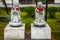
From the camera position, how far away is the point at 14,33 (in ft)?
21.9

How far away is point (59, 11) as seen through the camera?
17.6m

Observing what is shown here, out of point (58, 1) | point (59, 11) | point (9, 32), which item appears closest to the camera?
point (9, 32)

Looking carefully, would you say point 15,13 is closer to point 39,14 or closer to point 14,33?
point 14,33

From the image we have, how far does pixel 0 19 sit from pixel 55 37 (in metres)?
5.06

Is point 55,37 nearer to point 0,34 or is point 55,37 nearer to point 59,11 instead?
point 0,34

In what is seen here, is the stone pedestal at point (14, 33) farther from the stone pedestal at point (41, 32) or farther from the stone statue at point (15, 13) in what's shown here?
the stone pedestal at point (41, 32)

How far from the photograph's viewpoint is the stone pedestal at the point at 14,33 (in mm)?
6633

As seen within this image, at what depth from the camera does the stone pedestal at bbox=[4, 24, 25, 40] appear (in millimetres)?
6633

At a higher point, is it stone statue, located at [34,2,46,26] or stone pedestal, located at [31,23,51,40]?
stone statue, located at [34,2,46,26]

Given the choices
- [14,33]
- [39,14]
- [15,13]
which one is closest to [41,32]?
[39,14]

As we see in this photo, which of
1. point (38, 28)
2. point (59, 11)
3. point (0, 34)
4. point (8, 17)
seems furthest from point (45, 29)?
point (59, 11)

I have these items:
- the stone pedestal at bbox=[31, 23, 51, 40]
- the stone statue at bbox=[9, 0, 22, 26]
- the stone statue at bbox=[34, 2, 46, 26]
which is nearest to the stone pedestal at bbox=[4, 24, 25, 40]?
the stone statue at bbox=[9, 0, 22, 26]

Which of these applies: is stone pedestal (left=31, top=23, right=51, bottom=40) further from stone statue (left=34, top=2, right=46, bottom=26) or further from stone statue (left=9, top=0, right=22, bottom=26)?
stone statue (left=9, top=0, right=22, bottom=26)

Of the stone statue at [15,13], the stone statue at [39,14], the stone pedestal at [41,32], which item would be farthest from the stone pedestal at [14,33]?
the stone statue at [39,14]
